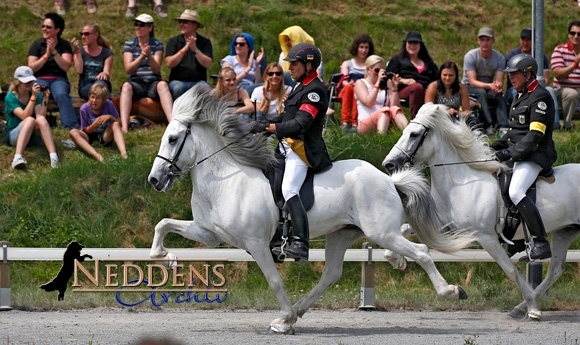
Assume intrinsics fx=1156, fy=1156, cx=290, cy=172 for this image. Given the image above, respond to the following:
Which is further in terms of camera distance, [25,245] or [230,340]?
[25,245]

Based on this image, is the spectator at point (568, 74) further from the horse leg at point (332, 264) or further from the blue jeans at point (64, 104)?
the blue jeans at point (64, 104)

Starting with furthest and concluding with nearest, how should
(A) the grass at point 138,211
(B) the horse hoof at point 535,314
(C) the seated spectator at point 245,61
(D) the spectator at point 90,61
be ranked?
(C) the seated spectator at point 245,61 → (D) the spectator at point 90,61 → (A) the grass at point 138,211 → (B) the horse hoof at point 535,314

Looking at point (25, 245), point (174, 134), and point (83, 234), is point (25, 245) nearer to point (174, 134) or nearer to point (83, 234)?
point (83, 234)

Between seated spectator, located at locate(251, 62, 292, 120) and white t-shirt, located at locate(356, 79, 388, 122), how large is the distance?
1.03 m

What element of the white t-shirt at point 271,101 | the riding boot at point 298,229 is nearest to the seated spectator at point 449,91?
the white t-shirt at point 271,101

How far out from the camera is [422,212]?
33.9 ft

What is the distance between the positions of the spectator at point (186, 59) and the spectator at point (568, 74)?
15.9 feet

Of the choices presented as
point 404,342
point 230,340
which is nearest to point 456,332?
point 404,342

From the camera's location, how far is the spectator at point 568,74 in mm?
15867

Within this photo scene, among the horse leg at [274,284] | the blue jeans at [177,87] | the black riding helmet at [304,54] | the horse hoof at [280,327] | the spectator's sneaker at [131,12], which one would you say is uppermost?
the black riding helmet at [304,54]

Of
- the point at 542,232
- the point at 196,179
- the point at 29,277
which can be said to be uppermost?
the point at 196,179

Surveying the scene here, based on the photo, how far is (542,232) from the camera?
10789 mm

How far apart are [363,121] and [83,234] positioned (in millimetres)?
3908

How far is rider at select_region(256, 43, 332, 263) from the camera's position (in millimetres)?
9750
